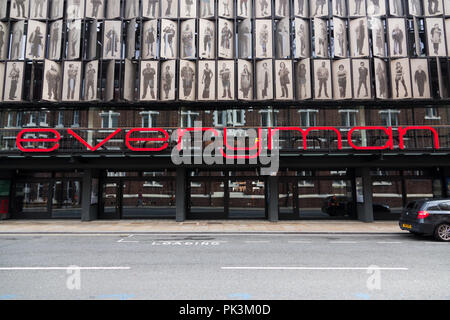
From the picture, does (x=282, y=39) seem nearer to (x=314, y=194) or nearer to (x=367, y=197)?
(x=314, y=194)

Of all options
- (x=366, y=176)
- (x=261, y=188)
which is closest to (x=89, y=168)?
(x=261, y=188)

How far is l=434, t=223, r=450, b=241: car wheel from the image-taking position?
1081 cm

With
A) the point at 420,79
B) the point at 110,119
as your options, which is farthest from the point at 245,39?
the point at 420,79

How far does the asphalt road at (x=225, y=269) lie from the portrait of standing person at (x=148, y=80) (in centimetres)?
967

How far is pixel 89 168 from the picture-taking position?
57.3ft

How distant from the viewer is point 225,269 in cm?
686

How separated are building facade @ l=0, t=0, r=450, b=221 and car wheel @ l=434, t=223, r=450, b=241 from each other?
617cm

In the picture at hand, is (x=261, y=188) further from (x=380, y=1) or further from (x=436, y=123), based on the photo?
(x=380, y=1)

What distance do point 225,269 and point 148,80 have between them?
563 inches

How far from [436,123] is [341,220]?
8.12 m

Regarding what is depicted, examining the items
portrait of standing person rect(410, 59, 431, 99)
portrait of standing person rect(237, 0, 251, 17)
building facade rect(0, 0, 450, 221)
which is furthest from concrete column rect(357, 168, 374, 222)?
portrait of standing person rect(237, 0, 251, 17)

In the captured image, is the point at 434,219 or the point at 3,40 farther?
the point at 3,40

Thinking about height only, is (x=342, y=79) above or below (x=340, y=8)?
below

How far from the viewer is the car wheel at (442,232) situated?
35.5 ft
